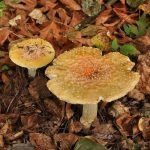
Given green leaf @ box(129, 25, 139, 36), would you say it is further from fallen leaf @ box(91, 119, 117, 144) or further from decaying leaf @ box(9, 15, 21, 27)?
decaying leaf @ box(9, 15, 21, 27)

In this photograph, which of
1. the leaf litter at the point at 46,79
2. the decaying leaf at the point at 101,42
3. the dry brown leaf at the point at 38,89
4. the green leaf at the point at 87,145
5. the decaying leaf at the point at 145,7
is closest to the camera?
the green leaf at the point at 87,145

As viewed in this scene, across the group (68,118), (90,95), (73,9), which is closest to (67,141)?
(68,118)

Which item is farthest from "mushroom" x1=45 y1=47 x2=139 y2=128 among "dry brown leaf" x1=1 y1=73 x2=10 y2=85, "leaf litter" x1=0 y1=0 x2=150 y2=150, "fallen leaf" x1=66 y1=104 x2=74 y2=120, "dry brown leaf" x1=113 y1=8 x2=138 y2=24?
"dry brown leaf" x1=113 y1=8 x2=138 y2=24

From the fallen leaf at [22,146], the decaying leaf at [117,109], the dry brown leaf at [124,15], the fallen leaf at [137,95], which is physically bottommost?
the fallen leaf at [22,146]

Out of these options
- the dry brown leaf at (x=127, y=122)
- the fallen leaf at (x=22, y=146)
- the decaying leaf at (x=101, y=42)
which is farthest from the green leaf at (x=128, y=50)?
the fallen leaf at (x=22, y=146)

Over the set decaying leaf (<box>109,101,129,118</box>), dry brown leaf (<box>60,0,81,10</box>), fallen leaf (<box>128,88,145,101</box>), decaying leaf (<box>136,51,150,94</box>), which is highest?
Result: dry brown leaf (<box>60,0,81,10</box>)

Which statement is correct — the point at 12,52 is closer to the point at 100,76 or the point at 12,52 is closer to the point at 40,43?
the point at 40,43

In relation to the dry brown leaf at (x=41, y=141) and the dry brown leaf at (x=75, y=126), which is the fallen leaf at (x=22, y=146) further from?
the dry brown leaf at (x=75, y=126)
